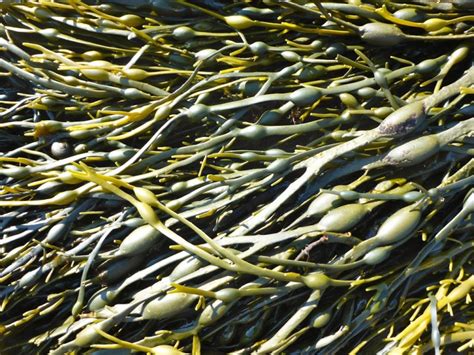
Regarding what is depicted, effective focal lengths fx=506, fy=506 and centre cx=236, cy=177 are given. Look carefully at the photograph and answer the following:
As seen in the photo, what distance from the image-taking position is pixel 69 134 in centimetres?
93

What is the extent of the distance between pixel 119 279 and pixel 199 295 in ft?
0.58

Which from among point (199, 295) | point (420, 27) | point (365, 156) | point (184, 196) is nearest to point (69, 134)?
point (184, 196)

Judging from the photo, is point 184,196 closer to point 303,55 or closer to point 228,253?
point 228,253

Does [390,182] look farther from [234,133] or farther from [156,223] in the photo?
[156,223]

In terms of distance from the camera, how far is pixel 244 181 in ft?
2.76

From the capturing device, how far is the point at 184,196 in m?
0.87

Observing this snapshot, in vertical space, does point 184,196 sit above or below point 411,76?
below

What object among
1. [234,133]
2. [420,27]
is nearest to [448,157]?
[420,27]

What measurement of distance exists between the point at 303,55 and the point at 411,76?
19cm

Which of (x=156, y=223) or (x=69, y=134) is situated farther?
(x=69, y=134)

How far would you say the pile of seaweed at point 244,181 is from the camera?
2.69ft

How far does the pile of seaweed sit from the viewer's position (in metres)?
0.82

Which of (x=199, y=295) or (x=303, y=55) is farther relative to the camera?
(x=303, y=55)

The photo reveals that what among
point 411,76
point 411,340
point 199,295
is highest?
point 411,76
